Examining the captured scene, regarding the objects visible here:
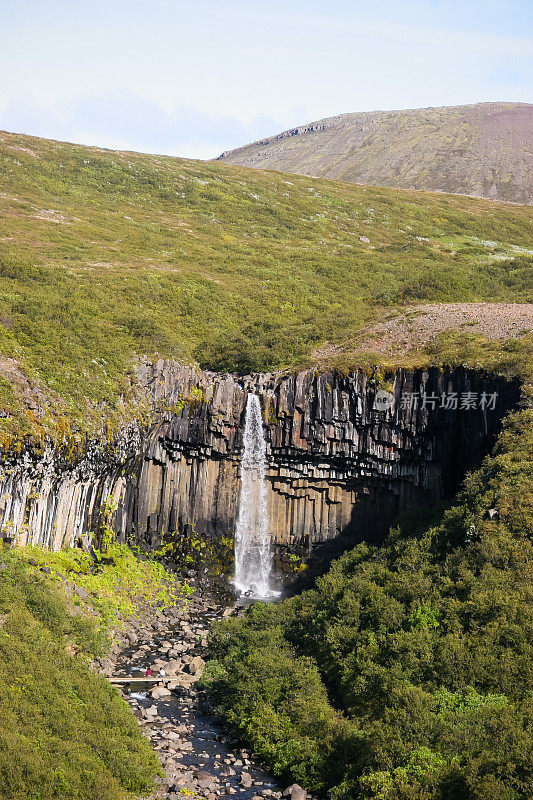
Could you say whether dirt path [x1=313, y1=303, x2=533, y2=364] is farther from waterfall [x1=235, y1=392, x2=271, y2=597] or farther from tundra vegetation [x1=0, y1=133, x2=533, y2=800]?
waterfall [x1=235, y1=392, x2=271, y2=597]

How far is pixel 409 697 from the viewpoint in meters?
24.2

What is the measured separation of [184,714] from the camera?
94.3ft

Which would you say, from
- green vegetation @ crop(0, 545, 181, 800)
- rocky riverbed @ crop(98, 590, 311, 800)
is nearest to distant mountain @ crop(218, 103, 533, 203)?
rocky riverbed @ crop(98, 590, 311, 800)

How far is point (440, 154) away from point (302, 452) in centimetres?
13499

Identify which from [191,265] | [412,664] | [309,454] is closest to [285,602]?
[309,454]

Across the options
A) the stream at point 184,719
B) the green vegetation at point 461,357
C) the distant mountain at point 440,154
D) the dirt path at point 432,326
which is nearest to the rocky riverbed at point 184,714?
the stream at point 184,719

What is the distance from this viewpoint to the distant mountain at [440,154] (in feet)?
464

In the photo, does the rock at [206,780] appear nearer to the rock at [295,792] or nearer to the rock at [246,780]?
the rock at [246,780]

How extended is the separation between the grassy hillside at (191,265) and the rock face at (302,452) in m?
3.34

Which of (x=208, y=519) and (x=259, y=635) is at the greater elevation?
(x=208, y=519)

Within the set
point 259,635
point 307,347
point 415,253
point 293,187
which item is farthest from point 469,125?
point 259,635

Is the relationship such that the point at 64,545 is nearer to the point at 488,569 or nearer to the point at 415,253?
the point at 488,569

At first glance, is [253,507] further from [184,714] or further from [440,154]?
[440,154]

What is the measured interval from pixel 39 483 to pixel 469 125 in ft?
567
